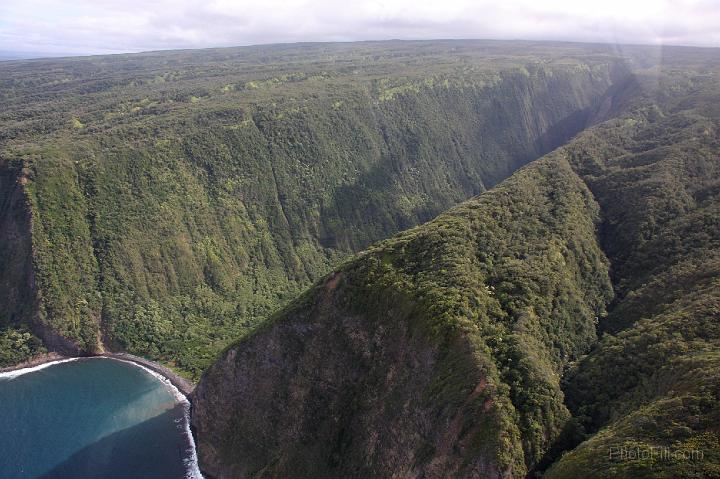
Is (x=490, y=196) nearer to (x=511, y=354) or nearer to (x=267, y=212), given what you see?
(x=511, y=354)

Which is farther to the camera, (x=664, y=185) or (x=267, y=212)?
(x=267, y=212)

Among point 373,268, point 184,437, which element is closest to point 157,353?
point 184,437

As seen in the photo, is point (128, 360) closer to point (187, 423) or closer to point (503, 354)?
point (187, 423)

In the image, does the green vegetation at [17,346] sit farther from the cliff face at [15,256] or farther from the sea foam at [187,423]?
the sea foam at [187,423]

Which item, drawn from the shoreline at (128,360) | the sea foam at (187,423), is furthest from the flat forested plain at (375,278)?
the sea foam at (187,423)

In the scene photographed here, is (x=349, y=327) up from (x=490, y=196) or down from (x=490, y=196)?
down

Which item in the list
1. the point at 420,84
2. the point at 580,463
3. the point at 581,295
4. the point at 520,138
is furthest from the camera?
the point at 520,138

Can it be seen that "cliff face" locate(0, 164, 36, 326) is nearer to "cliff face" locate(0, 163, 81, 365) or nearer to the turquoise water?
"cliff face" locate(0, 163, 81, 365)
